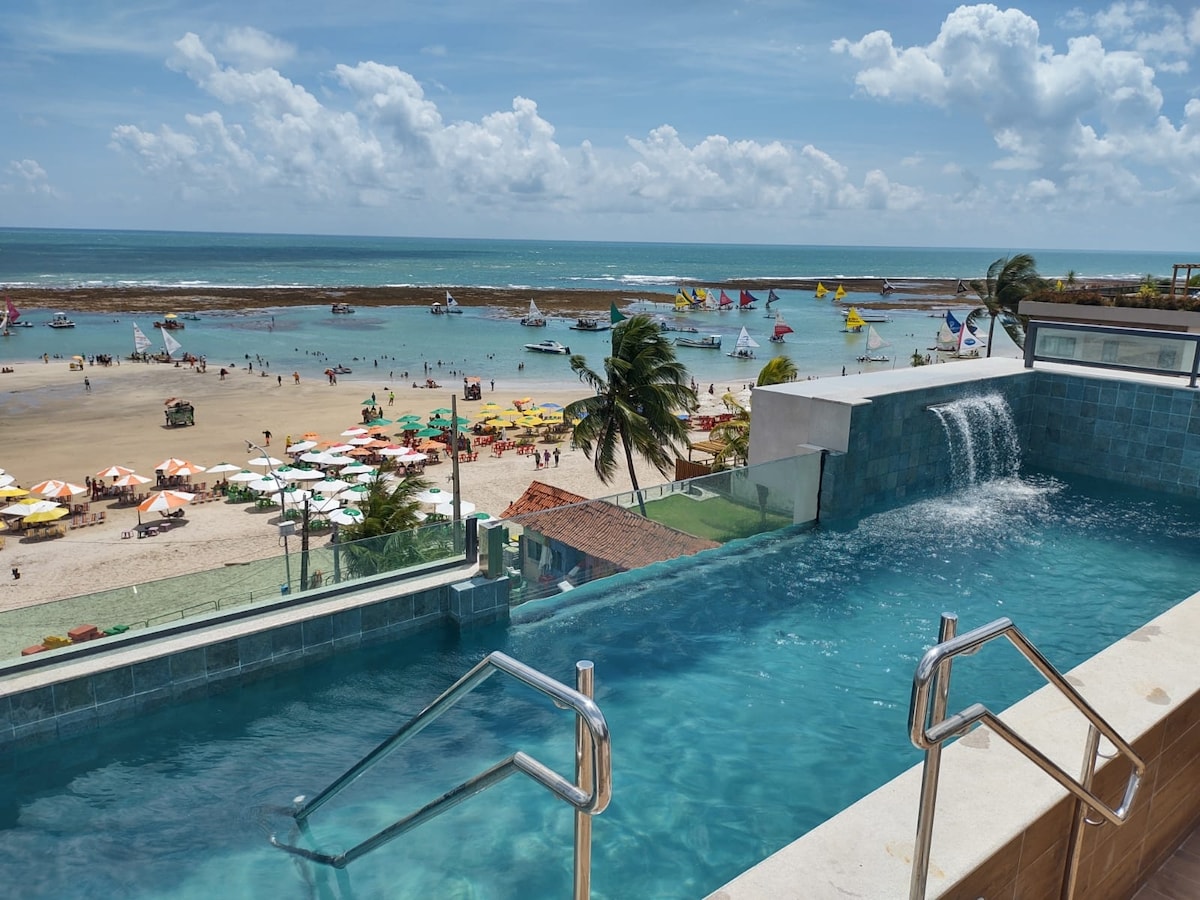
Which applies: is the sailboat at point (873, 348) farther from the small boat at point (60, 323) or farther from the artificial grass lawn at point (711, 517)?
the small boat at point (60, 323)

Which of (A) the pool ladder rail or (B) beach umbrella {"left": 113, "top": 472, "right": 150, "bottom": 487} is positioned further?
(B) beach umbrella {"left": 113, "top": 472, "right": 150, "bottom": 487}

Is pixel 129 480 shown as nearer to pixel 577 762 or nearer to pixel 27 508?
pixel 27 508

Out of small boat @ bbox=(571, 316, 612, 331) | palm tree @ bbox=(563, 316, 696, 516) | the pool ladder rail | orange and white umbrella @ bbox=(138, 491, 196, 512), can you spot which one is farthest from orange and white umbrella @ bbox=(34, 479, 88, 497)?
small boat @ bbox=(571, 316, 612, 331)

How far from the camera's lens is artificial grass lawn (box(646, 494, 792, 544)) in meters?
11.1

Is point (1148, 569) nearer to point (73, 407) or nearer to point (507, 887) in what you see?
point (507, 887)

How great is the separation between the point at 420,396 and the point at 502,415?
1067cm

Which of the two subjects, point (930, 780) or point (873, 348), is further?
point (873, 348)

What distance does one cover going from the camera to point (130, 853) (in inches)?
242

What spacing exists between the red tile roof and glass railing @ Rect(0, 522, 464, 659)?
3.41 ft

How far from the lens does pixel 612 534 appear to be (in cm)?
1061

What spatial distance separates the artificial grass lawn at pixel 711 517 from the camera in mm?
11062

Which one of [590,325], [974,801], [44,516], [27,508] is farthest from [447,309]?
[974,801]

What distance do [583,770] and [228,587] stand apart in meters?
6.78

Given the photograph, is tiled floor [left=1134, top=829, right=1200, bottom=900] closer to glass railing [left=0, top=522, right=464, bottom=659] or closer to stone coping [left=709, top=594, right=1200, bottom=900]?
stone coping [left=709, top=594, right=1200, bottom=900]
